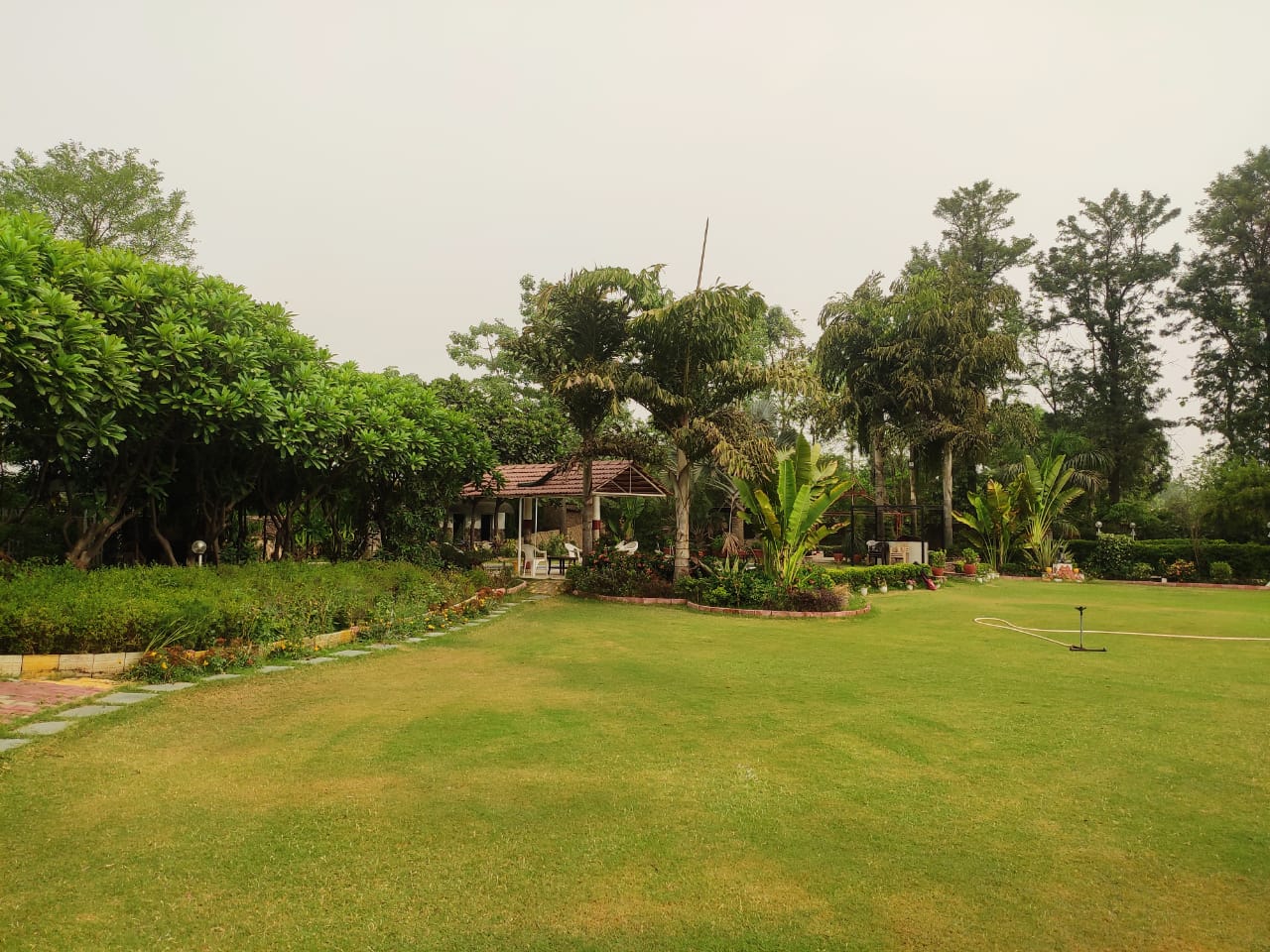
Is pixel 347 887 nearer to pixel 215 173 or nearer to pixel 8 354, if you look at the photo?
pixel 8 354

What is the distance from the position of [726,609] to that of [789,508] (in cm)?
222

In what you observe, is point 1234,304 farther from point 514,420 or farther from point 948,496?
point 514,420

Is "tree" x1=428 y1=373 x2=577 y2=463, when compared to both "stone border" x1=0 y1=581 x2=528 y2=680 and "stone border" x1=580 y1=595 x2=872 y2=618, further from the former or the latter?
"stone border" x1=0 y1=581 x2=528 y2=680

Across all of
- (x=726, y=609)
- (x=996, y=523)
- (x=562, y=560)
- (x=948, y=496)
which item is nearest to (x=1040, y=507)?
(x=996, y=523)

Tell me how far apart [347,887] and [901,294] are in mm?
28539

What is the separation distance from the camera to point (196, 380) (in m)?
8.48

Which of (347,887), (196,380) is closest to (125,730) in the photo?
(347,887)

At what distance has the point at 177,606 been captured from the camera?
7184 mm

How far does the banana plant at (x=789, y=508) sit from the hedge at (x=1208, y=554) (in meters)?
16.1

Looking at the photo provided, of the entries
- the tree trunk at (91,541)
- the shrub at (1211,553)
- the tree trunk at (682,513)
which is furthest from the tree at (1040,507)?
the tree trunk at (91,541)

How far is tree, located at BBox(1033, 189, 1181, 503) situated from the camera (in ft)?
118

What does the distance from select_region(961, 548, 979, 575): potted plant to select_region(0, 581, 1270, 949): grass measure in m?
16.4

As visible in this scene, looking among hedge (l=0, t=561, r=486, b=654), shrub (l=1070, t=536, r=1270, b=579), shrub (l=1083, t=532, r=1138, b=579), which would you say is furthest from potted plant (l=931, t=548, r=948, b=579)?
hedge (l=0, t=561, r=486, b=654)

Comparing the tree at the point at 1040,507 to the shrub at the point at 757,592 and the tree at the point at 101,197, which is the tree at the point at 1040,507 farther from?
the tree at the point at 101,197
